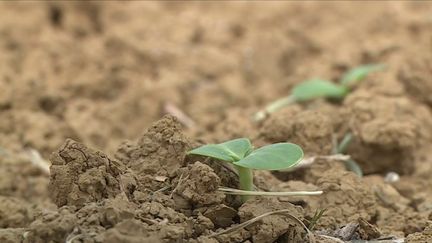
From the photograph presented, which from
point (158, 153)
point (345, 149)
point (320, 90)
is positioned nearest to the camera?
point (158, 153)

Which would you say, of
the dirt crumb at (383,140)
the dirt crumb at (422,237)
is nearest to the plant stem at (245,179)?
the dirt crumb at (422,237)

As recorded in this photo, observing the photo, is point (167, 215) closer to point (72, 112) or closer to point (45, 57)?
point (72, 112)

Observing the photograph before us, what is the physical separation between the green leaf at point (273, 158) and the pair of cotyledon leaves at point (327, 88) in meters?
1.36

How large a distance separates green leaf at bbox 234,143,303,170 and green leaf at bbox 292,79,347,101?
1.36m

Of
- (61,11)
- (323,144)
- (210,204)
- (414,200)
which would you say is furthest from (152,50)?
(210,204)

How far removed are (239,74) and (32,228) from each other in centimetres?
228

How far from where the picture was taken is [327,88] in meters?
3.19

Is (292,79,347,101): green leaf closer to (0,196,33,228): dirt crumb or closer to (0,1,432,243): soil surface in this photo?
(0,1,432,243): soil surface

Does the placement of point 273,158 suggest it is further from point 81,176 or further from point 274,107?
point 274,107

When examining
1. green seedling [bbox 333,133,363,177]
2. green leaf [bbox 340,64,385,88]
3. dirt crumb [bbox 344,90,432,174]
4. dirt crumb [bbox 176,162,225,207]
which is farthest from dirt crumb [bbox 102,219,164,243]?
green leaf [bbox 340,64,385,88]

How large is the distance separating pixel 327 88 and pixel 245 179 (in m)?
1.42

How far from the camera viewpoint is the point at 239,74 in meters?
3.82

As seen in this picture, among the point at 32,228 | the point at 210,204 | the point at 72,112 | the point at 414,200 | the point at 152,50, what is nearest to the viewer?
the point at 32,228

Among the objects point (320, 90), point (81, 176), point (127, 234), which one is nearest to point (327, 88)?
point (320, 90)
